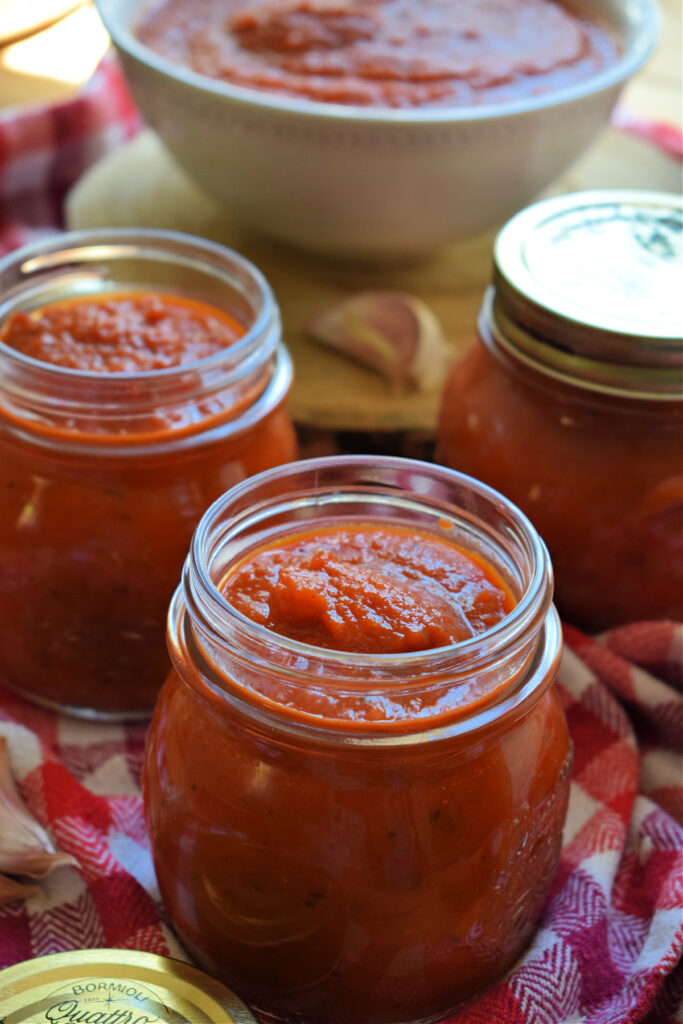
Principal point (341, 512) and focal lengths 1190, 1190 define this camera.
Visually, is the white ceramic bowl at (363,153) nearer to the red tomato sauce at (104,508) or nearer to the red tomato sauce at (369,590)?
the red tomato sauce at (104,508)

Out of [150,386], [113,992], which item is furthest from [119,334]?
[113,992]

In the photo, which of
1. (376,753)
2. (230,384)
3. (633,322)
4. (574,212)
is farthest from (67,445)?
(574,212)

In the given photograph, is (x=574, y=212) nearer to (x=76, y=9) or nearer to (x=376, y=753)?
(x=376, y=753)

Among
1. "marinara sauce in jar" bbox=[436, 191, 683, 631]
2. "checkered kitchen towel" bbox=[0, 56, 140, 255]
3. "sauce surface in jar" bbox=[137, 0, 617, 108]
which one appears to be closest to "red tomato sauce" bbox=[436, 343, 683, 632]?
"marinara sauce in jar" bbox=[436, 191, 683, 631]

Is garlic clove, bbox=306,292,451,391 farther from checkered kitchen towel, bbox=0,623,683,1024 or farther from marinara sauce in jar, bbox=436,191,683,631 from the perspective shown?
checkered kitchen towel, bbox=0,623,683,1024

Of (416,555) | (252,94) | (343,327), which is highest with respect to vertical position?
(252,94)

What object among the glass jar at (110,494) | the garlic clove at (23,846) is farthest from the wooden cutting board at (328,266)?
the garlic clove at (23,846)
